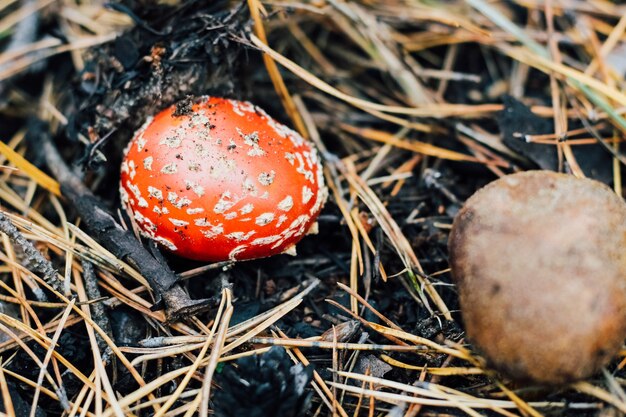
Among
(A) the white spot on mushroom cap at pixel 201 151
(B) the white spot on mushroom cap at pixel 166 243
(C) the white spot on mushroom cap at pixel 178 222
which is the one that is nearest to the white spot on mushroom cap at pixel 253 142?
(A) the white spot on mushroom cap at pixel 201 151

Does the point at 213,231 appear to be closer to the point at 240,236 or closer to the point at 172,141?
the point at 240,236

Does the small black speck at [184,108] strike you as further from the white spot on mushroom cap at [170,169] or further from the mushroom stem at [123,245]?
the mushroom stem at [123,245]

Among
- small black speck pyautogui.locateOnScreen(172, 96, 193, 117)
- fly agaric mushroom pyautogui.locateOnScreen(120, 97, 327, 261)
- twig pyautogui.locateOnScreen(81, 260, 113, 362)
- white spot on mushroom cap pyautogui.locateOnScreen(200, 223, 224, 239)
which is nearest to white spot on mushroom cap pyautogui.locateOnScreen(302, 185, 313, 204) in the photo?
fly agaric mushroom pyautogui.locateOnScreen(120, 97, 327, 261)

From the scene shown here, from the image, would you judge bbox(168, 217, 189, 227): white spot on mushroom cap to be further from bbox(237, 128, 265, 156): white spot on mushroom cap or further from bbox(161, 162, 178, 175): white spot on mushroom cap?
bbox(237, 128, 265, 156): white spot on mushroom cap

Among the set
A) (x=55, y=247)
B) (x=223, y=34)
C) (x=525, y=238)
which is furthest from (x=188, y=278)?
(x=525, y=238)

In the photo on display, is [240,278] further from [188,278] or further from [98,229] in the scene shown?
[98,229]

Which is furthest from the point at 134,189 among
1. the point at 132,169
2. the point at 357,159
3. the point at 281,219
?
the point at 357,159

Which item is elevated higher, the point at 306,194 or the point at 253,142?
the point at 253,142
